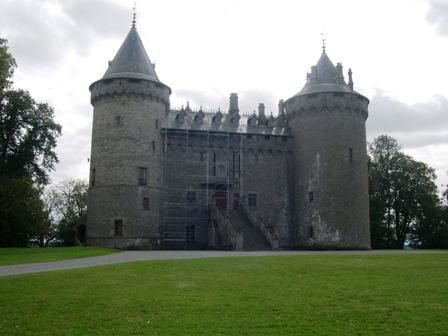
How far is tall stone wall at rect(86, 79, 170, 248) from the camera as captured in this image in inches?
1447

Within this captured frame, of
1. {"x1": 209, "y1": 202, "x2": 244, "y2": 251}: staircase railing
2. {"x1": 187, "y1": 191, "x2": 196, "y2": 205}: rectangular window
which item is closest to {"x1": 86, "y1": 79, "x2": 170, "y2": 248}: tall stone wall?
{"x1": 187, "y1": 191, "x2": 196, "y2": 205}: rectangular window

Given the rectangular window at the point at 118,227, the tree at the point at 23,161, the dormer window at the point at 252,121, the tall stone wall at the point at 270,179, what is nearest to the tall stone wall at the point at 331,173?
the tall stone wall at the point at 270,179

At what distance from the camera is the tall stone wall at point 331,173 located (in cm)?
3978

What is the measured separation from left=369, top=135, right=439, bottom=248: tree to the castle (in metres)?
A: 12.4

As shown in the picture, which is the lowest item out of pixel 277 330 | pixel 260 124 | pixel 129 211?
pixel 277 330

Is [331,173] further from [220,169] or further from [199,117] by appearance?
[199,117]

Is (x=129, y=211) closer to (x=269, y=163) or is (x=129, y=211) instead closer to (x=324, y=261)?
(x=269, y=163)

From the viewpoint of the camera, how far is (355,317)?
11.3 metres

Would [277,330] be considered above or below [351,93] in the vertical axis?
below

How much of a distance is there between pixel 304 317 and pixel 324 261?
1019 centimetres

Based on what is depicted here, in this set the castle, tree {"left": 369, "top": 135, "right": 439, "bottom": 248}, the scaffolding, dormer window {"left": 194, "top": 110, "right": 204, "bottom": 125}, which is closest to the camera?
the castle

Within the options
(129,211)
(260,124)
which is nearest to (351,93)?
(260,124)

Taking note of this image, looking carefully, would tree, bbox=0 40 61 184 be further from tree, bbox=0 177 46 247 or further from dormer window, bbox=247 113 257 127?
dormer window, bbox=247 113 257 127

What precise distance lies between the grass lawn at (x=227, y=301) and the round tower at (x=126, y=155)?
18705 millimetres
